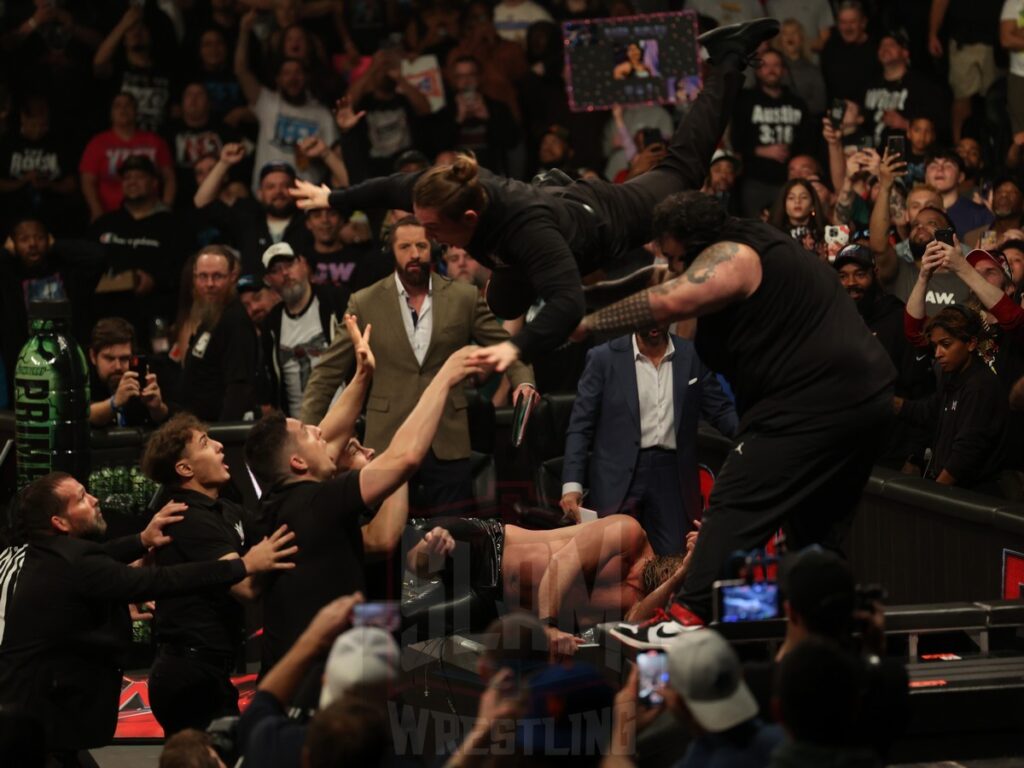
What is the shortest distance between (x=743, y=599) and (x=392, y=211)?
5.53 metres

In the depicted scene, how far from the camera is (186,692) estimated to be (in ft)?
18.6

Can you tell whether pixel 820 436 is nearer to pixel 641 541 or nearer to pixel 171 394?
pixel 641 541

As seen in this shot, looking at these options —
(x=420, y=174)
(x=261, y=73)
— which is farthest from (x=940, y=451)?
(x=261, y=73)

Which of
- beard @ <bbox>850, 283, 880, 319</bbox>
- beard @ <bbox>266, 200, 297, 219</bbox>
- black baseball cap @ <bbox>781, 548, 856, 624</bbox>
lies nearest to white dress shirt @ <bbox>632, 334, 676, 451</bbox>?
beard @ <bbox>850, 283, 880, 319</bbox>

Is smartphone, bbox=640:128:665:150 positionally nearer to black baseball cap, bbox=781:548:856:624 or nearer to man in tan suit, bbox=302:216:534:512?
man in tan suit, bbox=302:216:534:512

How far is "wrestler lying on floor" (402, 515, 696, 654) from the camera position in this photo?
6633mm

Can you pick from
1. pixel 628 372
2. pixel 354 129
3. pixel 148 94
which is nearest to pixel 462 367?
pixel 628 372

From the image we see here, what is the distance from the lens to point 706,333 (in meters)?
5.25

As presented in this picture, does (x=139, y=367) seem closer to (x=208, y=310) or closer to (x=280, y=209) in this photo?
(x=208, y=310)

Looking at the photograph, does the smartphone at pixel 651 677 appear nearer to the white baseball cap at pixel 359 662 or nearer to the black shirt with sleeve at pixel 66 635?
the white baseball cap at pixel 359 662

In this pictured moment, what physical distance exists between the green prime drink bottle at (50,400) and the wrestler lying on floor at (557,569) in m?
1.85

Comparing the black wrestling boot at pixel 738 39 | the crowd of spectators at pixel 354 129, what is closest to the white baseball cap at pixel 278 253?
the crowd of spectators at pixel 354 129

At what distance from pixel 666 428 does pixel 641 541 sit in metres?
1.13

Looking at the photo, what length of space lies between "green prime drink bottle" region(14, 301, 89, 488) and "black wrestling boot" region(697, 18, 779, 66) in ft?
10.6
